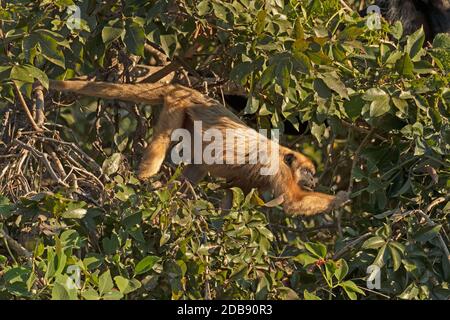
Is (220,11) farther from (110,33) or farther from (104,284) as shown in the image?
(104,284)

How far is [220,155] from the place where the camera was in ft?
18.5

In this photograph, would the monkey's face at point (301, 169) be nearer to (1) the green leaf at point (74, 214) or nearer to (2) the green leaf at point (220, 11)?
(2) the green leaf at point (220, 11)

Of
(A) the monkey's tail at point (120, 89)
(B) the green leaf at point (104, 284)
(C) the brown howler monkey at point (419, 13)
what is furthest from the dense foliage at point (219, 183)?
(C) the brown howler monkey at point (419, 13)

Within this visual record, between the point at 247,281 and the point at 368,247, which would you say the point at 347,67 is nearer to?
the point at 368,247

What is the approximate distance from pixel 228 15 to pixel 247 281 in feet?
4.96

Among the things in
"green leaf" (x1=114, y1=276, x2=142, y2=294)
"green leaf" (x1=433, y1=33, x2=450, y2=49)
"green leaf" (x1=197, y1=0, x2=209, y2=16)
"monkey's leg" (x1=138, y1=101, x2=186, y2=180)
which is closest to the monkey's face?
"monkey's leg" (x1=138, y1=101, x2=186, y2=180)

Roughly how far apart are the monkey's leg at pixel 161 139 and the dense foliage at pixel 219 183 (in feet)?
0.91

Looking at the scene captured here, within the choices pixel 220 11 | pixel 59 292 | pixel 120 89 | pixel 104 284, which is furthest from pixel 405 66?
pixel 59 292

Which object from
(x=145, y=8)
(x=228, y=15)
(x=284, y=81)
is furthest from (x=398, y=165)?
(x=145, y=8)

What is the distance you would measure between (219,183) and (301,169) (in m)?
0.58

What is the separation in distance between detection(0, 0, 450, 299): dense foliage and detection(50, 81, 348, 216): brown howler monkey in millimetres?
157

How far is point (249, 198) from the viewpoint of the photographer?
4.55 metres

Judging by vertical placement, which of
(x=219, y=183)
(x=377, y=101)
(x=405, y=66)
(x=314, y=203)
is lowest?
(x=219, y=183)

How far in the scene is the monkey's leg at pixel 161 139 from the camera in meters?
5.35
